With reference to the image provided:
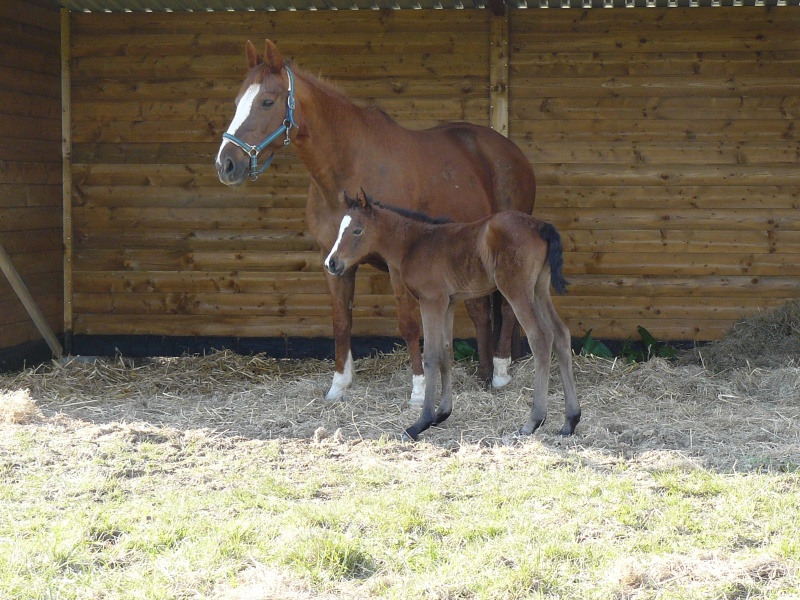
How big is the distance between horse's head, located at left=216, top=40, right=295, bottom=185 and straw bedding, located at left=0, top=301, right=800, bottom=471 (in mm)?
1546

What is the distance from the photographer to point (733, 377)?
6625 millimetres

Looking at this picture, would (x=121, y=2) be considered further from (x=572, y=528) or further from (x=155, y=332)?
(x=572, y=528)

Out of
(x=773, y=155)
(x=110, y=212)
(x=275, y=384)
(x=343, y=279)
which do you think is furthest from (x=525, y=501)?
(x=110, y=212)

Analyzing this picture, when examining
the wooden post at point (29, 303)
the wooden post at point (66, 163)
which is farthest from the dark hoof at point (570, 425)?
the wooden post at point (66, 163)

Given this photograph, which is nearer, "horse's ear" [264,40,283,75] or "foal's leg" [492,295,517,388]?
"horse's ear" [264,40,283,75]

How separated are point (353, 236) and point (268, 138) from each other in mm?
914

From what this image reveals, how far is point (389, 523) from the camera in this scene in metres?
3.57

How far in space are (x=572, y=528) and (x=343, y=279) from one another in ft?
10.2

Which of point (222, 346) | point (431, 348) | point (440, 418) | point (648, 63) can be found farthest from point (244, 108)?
point (648, 63)

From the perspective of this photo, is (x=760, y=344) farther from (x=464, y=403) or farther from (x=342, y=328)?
(x=342, y=328)

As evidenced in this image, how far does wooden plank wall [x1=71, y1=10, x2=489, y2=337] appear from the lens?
26.3ft

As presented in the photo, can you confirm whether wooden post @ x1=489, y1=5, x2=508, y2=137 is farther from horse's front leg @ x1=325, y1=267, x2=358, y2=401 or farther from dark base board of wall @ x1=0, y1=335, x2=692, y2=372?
horse's front leg @ x1=325, y1=267, x2=358, y2=401

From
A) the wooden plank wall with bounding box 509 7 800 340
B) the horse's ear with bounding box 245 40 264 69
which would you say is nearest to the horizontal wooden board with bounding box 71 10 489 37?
the wooden plank wall with bounding box 509 7 800 340

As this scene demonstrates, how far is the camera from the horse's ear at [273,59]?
5590 millimetres
